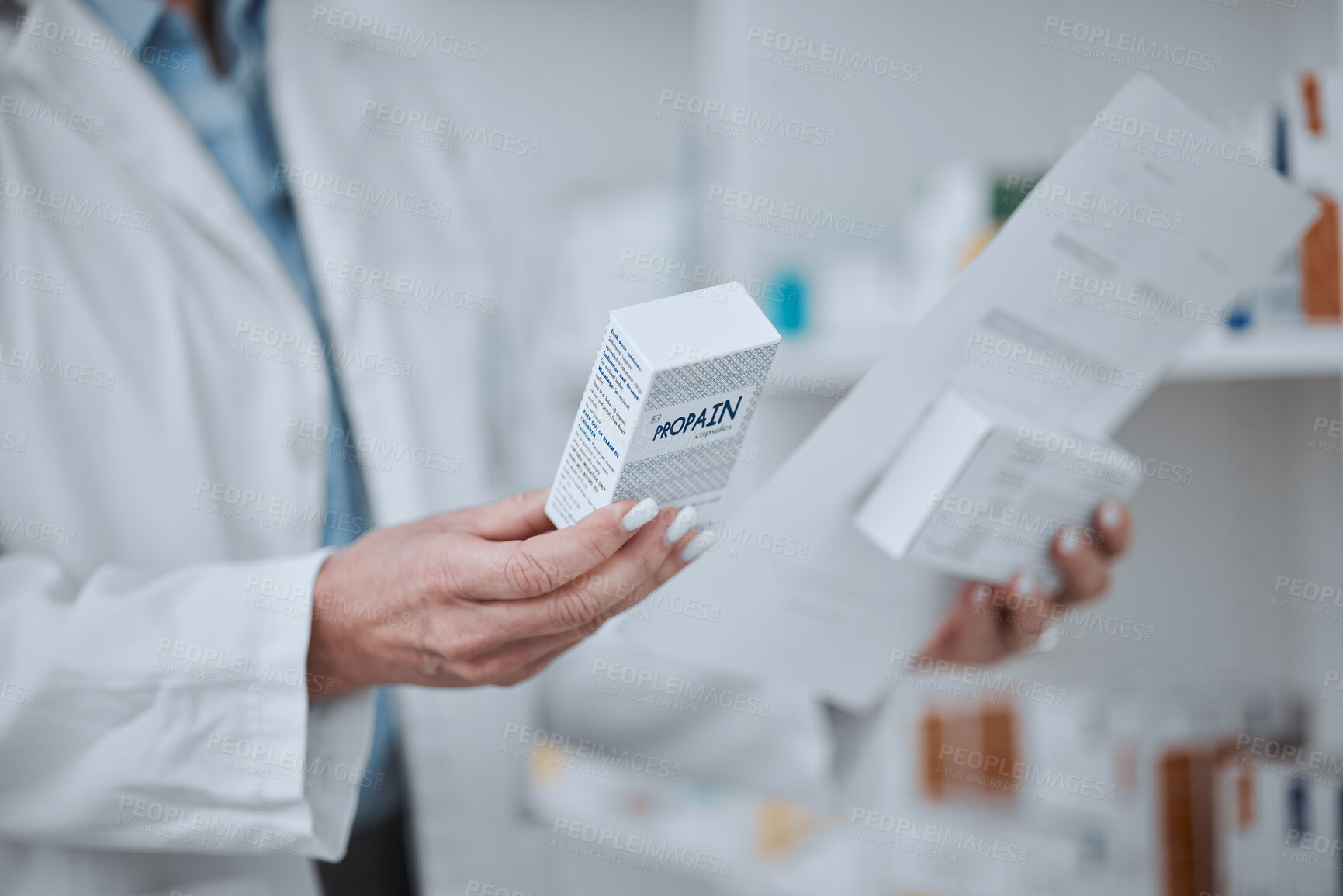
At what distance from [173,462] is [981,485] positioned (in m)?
0.52

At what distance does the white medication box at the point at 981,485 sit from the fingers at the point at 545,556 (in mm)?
189

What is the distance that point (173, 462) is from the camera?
64 centimetres

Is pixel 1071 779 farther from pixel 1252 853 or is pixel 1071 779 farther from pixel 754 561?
pixel 754 561

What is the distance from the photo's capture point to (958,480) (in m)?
0.54

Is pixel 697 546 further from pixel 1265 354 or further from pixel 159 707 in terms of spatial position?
pixel 1265 354

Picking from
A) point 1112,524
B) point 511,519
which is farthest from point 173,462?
point 1112,524

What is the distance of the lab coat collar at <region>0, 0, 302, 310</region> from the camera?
65 cm

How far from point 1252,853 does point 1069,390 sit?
51cm

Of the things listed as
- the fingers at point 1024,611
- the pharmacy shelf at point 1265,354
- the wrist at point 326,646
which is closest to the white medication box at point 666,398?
the wrist at point 326,646

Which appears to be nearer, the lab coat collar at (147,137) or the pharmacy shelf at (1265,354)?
the lab coat collar at (147,137)

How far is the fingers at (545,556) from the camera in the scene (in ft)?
1.33

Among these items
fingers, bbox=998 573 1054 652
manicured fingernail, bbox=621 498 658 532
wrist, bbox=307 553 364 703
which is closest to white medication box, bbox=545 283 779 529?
manicured fingernail, bbox=621 498 658 532

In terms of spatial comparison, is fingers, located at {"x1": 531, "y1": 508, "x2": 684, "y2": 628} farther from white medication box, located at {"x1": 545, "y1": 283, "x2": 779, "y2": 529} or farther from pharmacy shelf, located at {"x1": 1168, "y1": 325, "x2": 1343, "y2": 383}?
pharmacy shelf, located at {"x1": 1168, "y1": 325, "x2": 1343, "y2": 383}

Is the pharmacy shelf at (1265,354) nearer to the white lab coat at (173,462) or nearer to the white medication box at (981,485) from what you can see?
the white medication box at (981,485)
